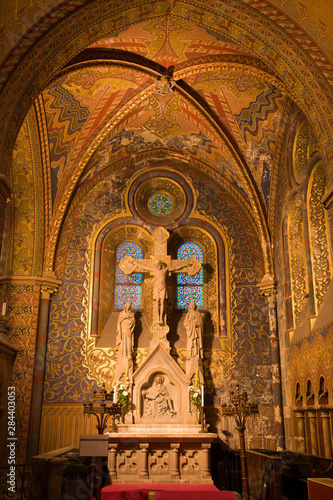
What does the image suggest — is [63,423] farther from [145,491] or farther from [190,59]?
[190,59]

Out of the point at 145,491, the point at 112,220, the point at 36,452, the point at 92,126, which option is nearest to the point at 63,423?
the point at 36,452

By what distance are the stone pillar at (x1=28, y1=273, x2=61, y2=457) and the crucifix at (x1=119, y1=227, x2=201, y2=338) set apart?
1.97 meters

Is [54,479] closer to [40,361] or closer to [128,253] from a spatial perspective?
[40,361]

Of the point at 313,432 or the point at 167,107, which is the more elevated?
the point at 167,107

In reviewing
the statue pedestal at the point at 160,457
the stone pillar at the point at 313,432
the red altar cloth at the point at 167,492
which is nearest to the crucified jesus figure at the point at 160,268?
the statue pedestal at the point at 160,457

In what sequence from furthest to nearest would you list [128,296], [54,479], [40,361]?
[128,296], [40,361], [54,479]

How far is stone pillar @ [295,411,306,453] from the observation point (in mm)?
11167

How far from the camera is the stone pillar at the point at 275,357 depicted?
1232 centimetres

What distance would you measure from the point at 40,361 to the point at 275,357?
19.3 ft

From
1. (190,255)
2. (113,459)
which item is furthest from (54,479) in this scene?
(190,255)

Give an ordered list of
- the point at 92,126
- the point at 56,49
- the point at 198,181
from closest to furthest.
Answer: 1. the point at 56,49
2. the point at 92,126
3. the point at 198,181

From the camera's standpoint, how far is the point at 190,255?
14953mm

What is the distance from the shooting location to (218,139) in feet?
44.3

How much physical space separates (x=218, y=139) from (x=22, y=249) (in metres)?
5.82
